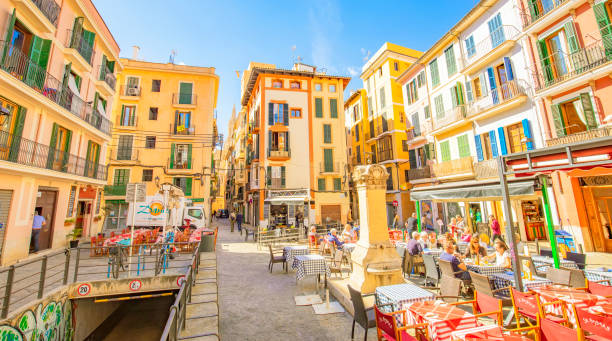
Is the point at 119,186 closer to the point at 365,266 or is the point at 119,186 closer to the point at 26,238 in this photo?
the point at 26,238

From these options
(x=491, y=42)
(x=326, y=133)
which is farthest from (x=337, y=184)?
(x=491, y=42)

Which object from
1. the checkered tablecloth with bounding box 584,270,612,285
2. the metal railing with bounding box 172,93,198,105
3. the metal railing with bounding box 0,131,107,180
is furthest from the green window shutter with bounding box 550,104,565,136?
the metal railing with bounding box 172,93,198,105

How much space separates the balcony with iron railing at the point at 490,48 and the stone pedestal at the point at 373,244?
13803 mm

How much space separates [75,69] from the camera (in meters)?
13.4

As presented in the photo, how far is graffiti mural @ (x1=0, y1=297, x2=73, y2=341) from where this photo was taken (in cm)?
490

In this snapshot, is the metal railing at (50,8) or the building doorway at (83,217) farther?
the building doorway at (83,217)

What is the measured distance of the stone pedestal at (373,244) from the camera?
5.60 meters

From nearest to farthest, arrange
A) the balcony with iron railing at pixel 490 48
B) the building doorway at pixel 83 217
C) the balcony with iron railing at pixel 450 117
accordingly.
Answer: the balcony with iron railing at pixel 490 48
the building doorway at pixel 83 217
the balcony with iron railing at pixel 450 117

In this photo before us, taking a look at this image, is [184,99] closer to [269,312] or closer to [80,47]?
[80,47]

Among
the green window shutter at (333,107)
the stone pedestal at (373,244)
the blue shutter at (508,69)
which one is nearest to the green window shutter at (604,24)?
the blue shutter at (508,69)

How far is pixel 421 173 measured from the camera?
19.7 metres

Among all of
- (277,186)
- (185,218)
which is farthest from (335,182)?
(185,218)

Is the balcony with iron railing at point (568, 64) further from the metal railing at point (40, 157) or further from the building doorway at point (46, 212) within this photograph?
the building doorway at point (46, 212)

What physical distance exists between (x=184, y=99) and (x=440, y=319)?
87.1 ft
